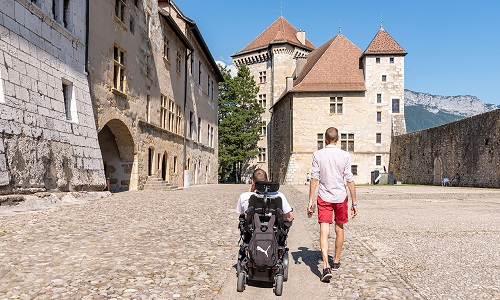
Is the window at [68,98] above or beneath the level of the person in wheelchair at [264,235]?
above

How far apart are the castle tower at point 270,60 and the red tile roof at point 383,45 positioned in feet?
43.3

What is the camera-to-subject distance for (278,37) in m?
50.2

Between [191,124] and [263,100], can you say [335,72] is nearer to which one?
[191,124]

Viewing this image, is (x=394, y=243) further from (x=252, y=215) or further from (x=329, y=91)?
(x=329, y=91)

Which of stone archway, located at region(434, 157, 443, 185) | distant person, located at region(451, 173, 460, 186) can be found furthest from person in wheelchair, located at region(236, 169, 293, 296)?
stone archway, located at region(434, 157, 443, 185)

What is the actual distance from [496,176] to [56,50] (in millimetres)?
20780

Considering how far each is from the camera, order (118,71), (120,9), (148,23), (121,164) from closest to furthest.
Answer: (118,71)
(120,9)
(121,164)
(148,23)

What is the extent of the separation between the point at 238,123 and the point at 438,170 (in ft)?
83.6

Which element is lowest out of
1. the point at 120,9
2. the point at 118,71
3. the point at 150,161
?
the point at 150,161

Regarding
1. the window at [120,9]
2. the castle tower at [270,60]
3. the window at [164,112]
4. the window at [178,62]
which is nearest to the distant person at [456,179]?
the window at [164,112]

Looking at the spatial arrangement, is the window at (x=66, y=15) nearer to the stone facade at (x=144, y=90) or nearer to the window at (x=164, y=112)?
the stone facade at (x=144, y=90)

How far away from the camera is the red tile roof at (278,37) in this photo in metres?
50.3

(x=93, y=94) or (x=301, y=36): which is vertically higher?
(x=301, y=36)

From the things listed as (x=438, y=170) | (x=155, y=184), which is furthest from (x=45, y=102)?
(x=438, y=170)
